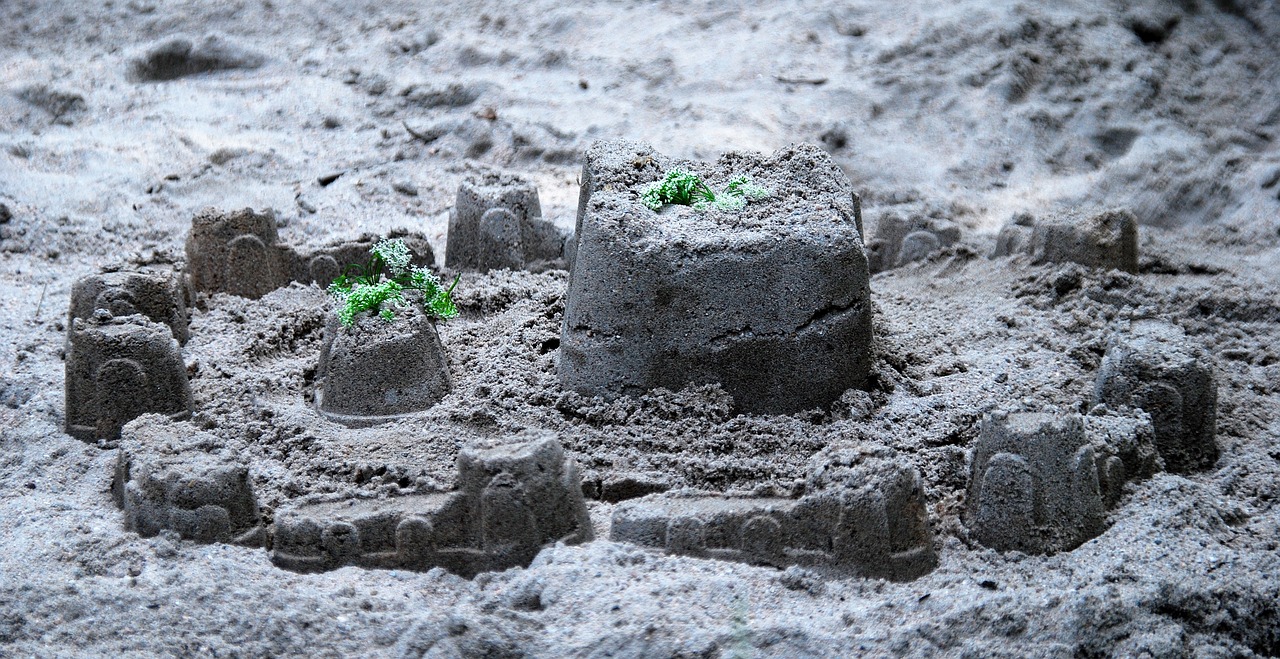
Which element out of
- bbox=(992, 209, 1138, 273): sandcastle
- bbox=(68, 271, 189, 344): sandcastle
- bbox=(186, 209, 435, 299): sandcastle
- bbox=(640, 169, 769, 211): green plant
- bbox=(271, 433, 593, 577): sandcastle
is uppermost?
bbox=(640, 169, 769, 211): green plant

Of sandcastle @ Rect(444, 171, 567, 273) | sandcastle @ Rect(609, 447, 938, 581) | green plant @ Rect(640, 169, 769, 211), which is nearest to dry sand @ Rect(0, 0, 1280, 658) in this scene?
sandcastle @ Rect(609, 447, 938, 581)

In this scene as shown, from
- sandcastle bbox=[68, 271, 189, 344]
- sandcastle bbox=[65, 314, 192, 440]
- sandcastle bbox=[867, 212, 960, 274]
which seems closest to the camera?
sandcastle bbox=[65, 314, 192, 440]

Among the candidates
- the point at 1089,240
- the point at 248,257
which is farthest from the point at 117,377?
the point at 1089,240

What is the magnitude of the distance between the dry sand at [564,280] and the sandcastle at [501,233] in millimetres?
159

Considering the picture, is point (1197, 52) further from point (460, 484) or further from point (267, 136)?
point (460, 484)

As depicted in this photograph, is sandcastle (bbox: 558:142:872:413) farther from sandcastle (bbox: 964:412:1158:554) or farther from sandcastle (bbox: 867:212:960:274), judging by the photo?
sandcastle (bbox: 867:212:960:274)

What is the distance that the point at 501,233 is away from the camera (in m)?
4.43

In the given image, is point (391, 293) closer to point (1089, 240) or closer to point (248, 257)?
point (248, 257)

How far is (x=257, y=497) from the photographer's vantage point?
2.99 meters

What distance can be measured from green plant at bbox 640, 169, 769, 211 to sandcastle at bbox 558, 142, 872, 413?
5 cm

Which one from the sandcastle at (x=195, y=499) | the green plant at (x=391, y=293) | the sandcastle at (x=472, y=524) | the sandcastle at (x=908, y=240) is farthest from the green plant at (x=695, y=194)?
the sandcastle at (x=908, y=240)

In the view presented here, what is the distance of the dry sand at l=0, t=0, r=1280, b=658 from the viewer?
2.54 m

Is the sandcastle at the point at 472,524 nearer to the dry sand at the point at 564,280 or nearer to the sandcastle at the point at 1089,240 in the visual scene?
the dry sand at the point at 564,280

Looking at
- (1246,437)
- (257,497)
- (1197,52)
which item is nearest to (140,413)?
(257,497)
